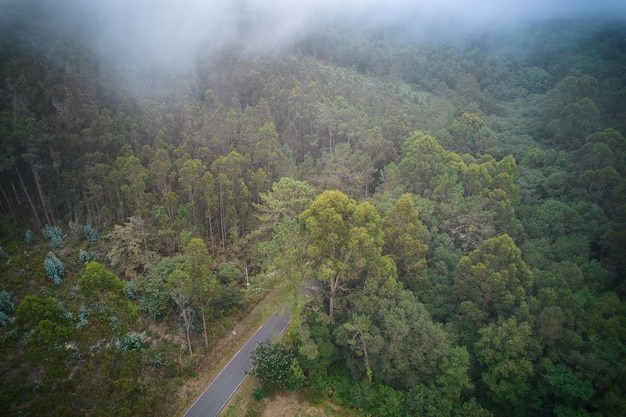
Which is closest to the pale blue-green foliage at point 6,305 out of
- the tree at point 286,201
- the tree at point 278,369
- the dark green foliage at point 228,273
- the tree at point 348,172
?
the dark green foliage at point 228,273

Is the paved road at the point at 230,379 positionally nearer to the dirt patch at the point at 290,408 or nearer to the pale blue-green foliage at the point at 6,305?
the dirt patch at the point at 290,408

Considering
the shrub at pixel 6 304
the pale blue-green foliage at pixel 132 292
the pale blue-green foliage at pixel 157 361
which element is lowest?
the pale blue-green foliage at pixel 157 361

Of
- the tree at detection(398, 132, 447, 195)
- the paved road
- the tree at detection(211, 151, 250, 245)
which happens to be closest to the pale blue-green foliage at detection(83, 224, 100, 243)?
the tree at detection(211, 151, 250, 245)

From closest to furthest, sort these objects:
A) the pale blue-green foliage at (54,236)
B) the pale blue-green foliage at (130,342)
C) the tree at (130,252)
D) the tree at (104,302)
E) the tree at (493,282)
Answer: the tree at (104,302) → the tree at (493,282) → the pale blue-green foliage at (130,342) → the tree at (130,252) → the pale blue-green foliage at (54,236)

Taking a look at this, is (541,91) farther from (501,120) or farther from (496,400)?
(496,400)

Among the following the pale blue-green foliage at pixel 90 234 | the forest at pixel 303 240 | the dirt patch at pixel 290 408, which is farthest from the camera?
the pale blue-green foliage at pixel 90 234

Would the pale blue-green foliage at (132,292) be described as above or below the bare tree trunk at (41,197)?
below

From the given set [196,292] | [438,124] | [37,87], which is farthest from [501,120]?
[37,87]
